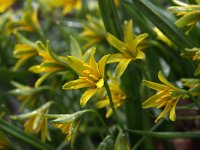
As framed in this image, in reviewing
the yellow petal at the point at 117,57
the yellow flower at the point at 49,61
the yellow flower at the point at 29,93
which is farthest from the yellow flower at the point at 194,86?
the yellow flower at the point at 29,93

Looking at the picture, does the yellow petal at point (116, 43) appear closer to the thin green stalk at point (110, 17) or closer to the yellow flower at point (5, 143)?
the thin green stalk at point (110, 17)

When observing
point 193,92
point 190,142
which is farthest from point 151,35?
point 190,142

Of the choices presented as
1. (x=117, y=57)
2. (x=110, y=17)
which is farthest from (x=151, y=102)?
(x=110, y=17)

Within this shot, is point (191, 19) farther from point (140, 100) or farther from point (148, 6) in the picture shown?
point (140, 100)

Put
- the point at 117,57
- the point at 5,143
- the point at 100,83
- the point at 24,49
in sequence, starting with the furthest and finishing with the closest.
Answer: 1. the point at 24,49
2. the point at 5,143
3. the point at 117,57
4. the point at 100,83

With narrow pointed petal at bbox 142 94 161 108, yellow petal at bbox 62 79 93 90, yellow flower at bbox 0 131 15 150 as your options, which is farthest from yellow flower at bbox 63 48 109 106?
yellow flower at bbox 0 131 15 150

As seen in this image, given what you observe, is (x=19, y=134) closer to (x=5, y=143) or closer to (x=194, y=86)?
(x=5, y=143)

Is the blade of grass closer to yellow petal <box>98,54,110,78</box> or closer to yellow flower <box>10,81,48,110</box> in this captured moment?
yellow petal <box>98,54,110,78</box>

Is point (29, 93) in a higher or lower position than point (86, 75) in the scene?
lower
